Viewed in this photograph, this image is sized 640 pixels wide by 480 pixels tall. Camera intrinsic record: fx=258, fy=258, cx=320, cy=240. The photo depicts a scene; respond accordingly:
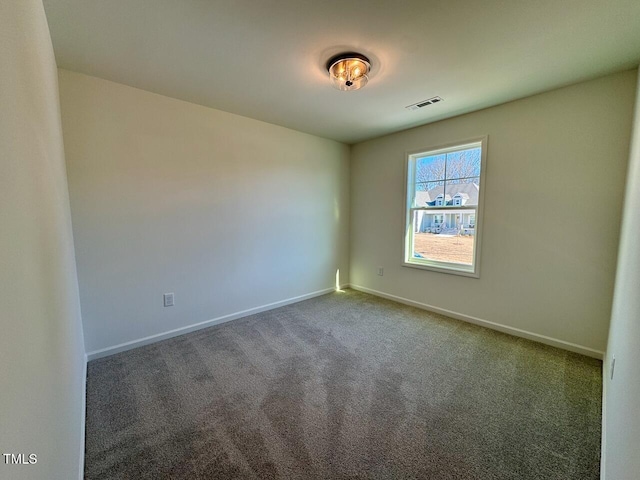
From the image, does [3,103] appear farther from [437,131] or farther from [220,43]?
[437,131]

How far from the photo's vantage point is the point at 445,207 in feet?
10.8

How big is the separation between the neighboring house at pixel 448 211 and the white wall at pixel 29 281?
3.50m

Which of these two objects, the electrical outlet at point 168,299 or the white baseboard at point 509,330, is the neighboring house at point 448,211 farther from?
the electrical outlet at point 168,299

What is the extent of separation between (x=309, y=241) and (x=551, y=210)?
9.11 feet

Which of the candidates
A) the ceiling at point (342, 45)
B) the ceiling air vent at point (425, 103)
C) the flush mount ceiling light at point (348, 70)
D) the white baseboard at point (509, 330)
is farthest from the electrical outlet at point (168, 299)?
the ceiling air vent at point (425, 103)

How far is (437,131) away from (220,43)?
2.62 meters

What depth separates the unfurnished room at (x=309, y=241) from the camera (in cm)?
124

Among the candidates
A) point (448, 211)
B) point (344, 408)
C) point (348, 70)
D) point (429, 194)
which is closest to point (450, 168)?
point (429, 194)

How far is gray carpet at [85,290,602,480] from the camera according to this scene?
4.38 feet

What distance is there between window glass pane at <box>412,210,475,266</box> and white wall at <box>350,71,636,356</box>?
8.5 inches

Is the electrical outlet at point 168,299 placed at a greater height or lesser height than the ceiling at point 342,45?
lesser

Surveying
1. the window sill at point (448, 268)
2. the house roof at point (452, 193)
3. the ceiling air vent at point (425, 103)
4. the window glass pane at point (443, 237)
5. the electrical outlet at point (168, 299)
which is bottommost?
the electrical outlet at point (168, 299)

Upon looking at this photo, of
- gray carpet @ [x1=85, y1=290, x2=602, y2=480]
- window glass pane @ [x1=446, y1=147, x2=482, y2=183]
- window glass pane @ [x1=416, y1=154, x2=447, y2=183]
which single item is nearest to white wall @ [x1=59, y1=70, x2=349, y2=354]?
gray carpet @ [x1=85, y1=290, x2=602, y2=480]

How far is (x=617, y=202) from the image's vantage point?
7.10 feet
